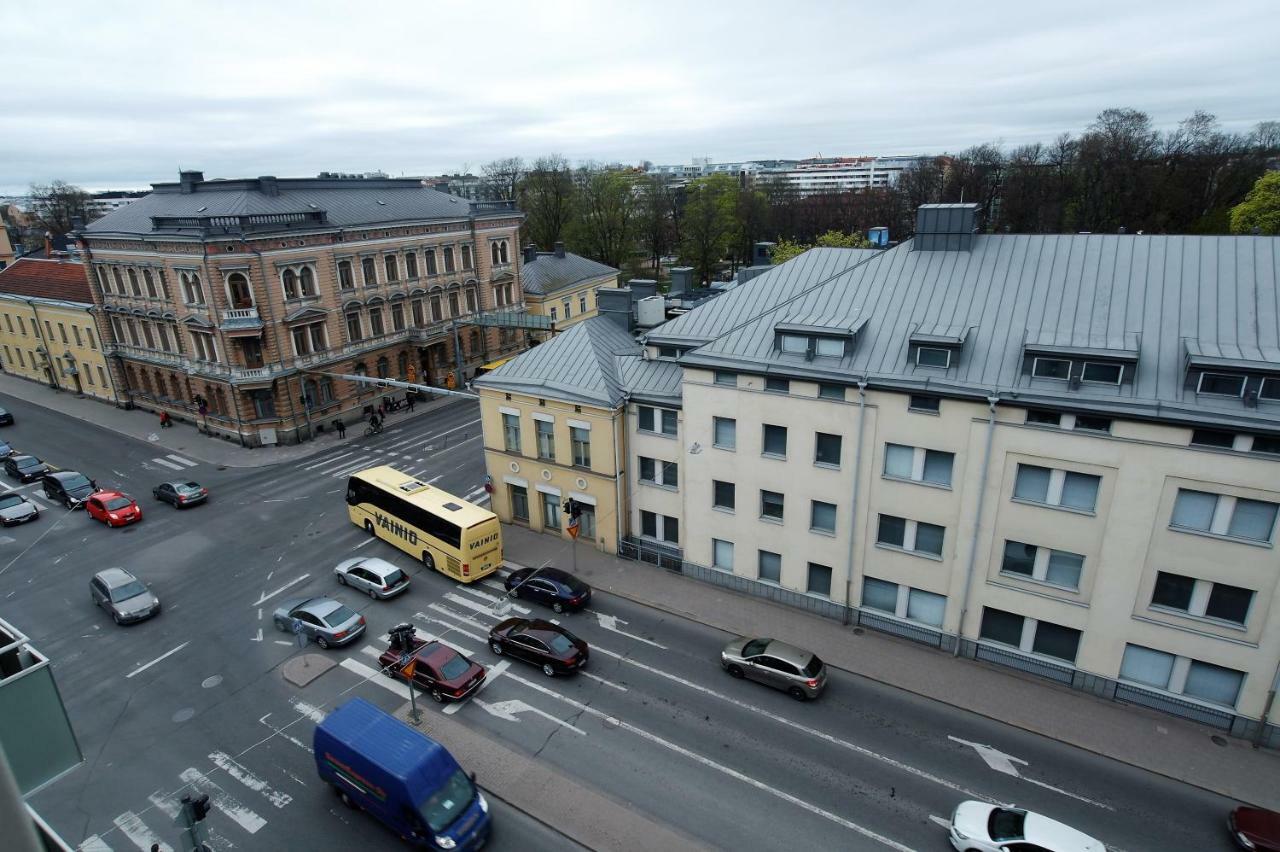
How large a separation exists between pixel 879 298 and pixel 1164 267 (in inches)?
389

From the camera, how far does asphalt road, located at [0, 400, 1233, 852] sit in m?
20.9

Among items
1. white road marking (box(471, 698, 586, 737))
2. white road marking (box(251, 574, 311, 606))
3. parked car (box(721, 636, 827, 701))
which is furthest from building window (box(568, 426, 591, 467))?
white road marking (box(251, 574, 311, 606))

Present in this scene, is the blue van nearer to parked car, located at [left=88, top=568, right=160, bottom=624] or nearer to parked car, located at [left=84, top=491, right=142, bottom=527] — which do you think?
parked car, located at [left=88, top=568, right=160, bottom=624]

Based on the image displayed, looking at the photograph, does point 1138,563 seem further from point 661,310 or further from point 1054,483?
point 661,310

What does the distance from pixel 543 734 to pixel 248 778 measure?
9.41 meters

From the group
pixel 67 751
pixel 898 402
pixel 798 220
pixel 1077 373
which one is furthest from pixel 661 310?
pixel 798 220

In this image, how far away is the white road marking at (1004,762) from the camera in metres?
21.6

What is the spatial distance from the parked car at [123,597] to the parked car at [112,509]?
8.74m

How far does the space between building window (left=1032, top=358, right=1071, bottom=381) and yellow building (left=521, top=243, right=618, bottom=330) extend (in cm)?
5521

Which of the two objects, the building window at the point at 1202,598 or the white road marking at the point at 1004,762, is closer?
the white road marking at the point at 1004,762

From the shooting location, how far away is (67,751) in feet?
37.6

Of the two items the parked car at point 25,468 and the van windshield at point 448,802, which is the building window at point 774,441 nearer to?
the van windshield at point 448,802

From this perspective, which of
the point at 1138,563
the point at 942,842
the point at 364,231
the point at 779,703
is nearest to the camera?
the point at 942,842

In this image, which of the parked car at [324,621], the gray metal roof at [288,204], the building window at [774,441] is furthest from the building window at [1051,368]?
the gray metal roof at [288,204]
